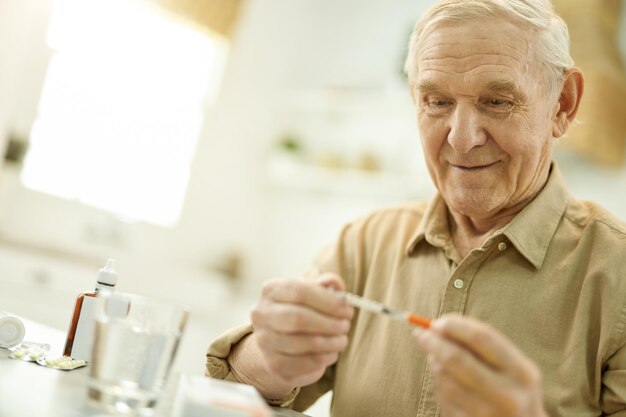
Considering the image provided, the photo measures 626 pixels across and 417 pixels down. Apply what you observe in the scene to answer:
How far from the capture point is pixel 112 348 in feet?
2.87

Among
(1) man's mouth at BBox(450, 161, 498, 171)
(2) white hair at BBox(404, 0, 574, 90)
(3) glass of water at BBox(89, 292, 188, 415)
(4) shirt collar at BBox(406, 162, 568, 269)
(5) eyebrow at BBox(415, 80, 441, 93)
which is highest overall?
(2) white hair at BBox(404, 0, 574, 90)

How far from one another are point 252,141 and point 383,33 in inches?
41.5

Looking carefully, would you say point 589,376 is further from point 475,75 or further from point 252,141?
point 252,141

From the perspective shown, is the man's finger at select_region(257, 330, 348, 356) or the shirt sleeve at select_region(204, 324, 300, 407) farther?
the shirt sleeve at select_region(204, 324, 300, 407)

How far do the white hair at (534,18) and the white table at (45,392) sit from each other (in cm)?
83

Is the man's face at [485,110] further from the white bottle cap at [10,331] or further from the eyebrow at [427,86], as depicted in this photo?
the white bottle cap at [10,331]

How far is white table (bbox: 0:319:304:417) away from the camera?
2.73 ft

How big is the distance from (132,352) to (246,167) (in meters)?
3.54

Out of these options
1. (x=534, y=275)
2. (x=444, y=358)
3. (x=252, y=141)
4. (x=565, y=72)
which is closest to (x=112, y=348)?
(x=444, y=358)

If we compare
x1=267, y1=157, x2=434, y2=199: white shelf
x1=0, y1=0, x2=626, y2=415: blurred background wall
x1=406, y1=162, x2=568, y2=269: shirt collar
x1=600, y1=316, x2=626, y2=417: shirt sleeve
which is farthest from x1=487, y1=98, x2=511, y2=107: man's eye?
x1=267, y1=157, x2=434, y2=199: white shelf

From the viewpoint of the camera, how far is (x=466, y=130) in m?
1.36

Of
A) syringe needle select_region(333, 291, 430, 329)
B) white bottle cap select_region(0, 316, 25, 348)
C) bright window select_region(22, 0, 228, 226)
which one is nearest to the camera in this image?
syringe needle select_region(333, 291, 430, 329)

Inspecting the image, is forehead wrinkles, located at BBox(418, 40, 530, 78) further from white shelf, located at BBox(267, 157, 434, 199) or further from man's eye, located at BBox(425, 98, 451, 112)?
white shelf, located at BBox(267, 157, 434, 199)

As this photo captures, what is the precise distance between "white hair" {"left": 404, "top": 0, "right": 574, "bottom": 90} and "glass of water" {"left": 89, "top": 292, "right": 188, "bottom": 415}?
0.85 meters
